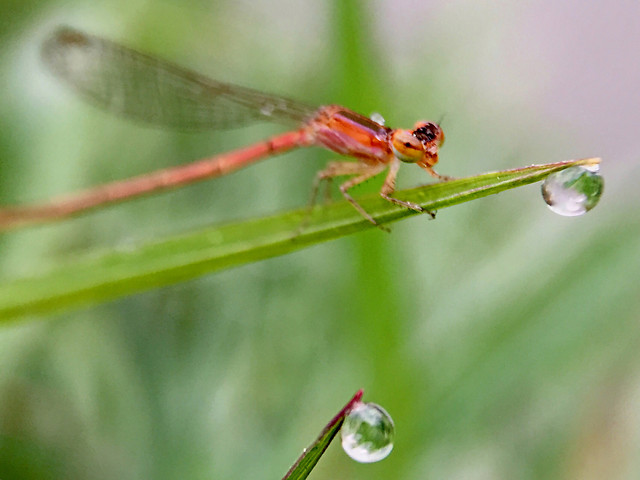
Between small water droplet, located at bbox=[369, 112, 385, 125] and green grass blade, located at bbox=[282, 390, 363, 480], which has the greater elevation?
small water droplet, located at bbox=[369, 112, 385, 125]

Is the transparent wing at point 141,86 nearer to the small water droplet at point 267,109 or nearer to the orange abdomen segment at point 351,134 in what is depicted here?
the small water droplet at point 267,109

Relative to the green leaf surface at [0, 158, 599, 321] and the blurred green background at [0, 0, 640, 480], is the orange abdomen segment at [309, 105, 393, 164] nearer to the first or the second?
the blurred green background at [0, 0, 640, 480]

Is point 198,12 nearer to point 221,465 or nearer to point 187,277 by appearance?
point 221,465

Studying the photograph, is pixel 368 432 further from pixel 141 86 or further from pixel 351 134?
pixel 141 86

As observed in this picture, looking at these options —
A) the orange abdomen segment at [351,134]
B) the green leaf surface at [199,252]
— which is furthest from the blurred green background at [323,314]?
the green leaf surface at [199,252]

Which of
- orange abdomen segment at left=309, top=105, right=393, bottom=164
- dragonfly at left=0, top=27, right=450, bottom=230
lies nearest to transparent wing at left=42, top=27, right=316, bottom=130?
dragonfly at left=0, top=27, right=450, bottom=230

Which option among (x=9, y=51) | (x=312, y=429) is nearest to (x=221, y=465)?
(x=312, y=429)
